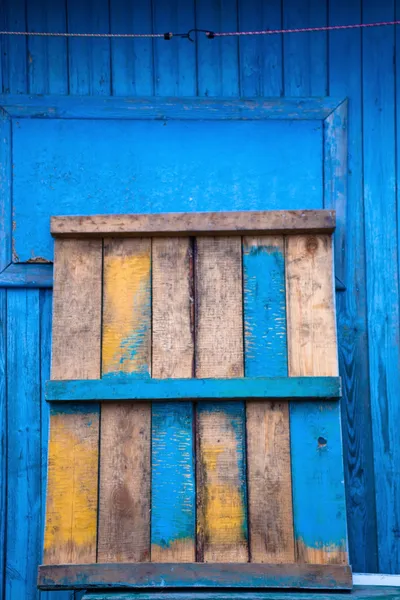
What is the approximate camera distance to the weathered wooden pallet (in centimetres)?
243

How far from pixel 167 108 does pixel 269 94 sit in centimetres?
42

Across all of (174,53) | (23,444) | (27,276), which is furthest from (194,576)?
(174,53)

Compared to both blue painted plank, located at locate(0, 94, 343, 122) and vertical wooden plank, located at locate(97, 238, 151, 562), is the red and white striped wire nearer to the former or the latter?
blue painted plank, located at locate(0, 94, 343, 122)

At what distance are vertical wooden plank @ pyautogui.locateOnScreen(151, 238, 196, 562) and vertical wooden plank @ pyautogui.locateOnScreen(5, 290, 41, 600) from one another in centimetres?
60

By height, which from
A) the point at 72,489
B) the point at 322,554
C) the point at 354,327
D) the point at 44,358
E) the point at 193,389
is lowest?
the point at 322,554

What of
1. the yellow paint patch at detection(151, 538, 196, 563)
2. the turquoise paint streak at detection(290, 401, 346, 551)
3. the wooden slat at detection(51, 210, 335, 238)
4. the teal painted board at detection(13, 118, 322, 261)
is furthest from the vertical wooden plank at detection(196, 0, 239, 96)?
the yellow paint patch at detection(151, 538, 196, 563)

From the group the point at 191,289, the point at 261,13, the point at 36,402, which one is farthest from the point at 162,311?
the point at 261,13

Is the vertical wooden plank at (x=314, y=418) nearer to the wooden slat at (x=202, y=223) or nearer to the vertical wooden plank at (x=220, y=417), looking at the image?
the wooden slat at (x=202, y=223)

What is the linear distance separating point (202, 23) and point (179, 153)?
557 millimetres

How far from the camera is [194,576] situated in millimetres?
2406

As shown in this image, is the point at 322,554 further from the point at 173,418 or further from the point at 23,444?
the point at 23,444

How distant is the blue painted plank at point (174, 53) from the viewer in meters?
2.97

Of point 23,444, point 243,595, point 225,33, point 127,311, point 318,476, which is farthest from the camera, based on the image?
point 225,33

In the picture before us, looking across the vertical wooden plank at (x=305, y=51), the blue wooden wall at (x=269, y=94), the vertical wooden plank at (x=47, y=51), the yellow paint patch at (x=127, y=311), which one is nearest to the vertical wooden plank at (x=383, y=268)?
the blue wooden wall at (x=269, y=94)
